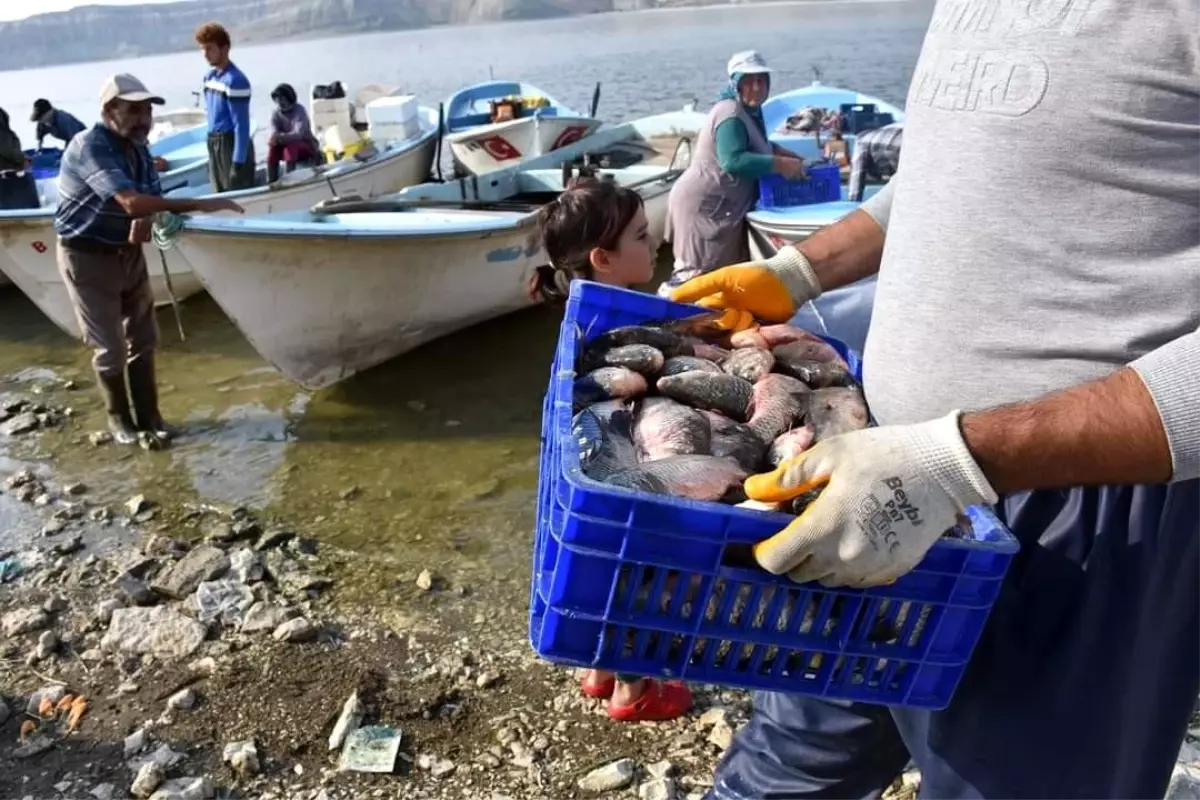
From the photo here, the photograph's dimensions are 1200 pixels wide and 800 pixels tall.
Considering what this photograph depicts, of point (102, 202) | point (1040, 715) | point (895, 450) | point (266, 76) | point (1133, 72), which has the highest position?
point (1133, 72)

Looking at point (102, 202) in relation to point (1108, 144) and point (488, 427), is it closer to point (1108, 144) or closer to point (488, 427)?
point (488, 427)

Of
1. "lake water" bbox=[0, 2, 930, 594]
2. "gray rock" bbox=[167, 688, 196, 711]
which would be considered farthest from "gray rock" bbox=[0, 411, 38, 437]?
"gray rock" bbox=[167, 688, 196, 711]

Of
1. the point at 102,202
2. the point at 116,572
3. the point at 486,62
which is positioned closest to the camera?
the point at 116,572

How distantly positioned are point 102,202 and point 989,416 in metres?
5.85

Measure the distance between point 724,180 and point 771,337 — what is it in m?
4.08

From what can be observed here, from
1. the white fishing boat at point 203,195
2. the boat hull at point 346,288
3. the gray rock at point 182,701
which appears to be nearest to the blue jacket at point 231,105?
the white fishing boat at point 203,195

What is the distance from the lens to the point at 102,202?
5.81 meters

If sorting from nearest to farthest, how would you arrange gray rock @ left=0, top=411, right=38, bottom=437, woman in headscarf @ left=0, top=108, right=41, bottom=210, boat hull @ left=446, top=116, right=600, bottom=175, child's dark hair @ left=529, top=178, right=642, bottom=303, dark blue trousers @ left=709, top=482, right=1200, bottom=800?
1. dark blue trousers @ left=709, top=482, right=1200, bottom=800
2. child's dark hair @ left=529, top=178, right=642, bottom=303
3. gray rock @ left=0, top=411, right=38, bottom=437
4. woman in headscarf @ left=0, top=108, right=41, bottom=210
5. boat hull @ left=446, top=116, right=600, bottom=175

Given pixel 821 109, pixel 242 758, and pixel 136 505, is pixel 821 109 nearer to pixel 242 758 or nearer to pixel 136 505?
pixel 136 505

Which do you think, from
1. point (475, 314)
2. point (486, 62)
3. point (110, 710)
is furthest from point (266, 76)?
point (110, 710)

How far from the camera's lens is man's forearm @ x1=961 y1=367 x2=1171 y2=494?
56.8 inches

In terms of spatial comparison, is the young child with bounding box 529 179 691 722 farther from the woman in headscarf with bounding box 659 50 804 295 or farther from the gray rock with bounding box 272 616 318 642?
the woman in headscarf with bounding box 659 50 804 295

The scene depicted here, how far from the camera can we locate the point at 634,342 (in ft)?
7.98

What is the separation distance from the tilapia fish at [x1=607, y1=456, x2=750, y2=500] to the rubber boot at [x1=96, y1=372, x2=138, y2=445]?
560 centimetres
